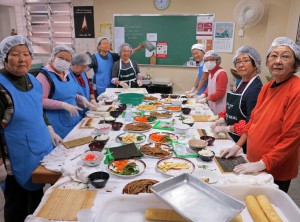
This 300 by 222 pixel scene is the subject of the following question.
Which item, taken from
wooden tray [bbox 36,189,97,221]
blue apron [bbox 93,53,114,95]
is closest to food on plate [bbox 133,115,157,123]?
wooden tray [bbox 36,189,97,221]

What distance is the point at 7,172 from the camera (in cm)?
190

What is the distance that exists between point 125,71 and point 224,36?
7.95ft

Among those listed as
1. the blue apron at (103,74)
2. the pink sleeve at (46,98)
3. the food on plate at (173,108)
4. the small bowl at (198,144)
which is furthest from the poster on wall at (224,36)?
the pink sleeve at (46,98)

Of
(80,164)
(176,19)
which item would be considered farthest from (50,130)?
(176,19)

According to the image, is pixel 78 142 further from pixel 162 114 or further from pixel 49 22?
pixel 49 22

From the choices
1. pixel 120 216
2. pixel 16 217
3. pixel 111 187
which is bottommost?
pixel 16 217

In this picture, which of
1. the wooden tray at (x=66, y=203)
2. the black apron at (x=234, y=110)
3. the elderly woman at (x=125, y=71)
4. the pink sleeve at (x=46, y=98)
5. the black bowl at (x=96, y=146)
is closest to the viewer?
the wooden tray at (x=66, y=203)

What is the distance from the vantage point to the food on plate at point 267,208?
3.37ft

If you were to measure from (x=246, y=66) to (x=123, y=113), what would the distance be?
152 centimetres

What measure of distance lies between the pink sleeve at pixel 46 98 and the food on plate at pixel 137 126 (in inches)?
29.4

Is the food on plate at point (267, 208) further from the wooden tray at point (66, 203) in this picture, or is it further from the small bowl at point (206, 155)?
the wooden tray at point (66, 203)

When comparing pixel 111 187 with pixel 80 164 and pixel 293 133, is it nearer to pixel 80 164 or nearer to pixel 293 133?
pixel 80 164

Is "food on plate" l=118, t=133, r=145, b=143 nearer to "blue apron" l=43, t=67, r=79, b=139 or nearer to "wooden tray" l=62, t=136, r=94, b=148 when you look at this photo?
"wooden tray" l=62, t=136, r=94, b=148

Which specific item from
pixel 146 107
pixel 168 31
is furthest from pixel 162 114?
pixel 168 31
